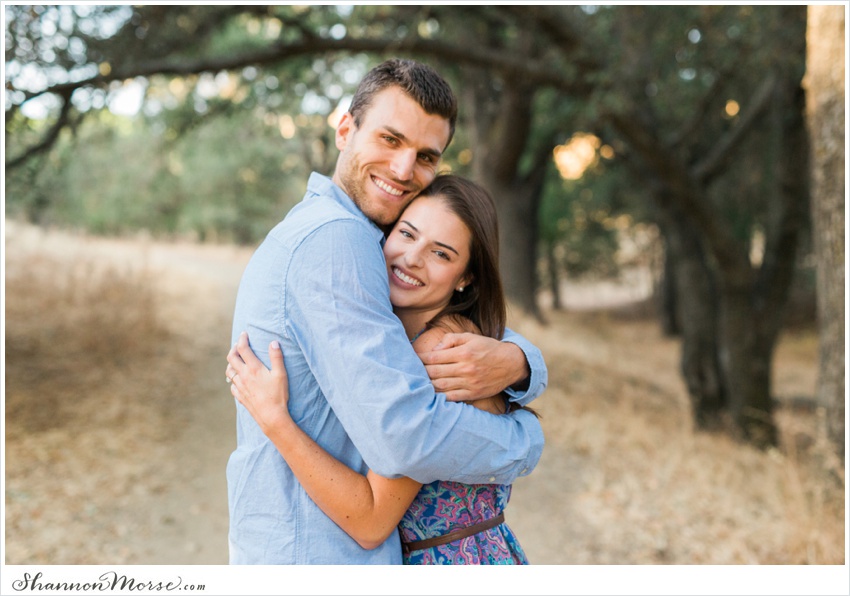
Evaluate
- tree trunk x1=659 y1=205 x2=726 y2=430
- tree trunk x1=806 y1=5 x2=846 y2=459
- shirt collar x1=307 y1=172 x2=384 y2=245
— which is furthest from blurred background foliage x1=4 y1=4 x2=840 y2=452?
tree trunk x1=806 y1=5 x2=846 y2=459

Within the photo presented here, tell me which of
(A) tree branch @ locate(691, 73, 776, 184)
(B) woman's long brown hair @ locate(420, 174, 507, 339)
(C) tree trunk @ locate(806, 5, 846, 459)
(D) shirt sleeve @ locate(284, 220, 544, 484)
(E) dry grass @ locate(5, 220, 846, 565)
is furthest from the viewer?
(A) tree branch @ locate(691, 73, 776, 184)

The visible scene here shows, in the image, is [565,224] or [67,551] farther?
[565,224]

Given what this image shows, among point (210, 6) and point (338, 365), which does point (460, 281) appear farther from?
point (210, 6)

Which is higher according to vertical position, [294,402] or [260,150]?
[260,150]

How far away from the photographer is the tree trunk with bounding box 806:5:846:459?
4.10 meters

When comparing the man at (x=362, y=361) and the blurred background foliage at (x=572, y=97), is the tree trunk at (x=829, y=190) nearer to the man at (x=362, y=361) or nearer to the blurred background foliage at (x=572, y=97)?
the blurred background foliage at (x=572, y=97)

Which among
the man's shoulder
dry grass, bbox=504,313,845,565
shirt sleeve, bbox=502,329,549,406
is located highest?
the man's shoulder

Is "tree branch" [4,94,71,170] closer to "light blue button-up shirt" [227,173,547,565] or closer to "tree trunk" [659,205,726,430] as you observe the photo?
"light blue button-up shirt" [227,173,547,565]

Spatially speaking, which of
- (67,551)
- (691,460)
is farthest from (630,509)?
(67,551)

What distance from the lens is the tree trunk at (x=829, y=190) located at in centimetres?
410

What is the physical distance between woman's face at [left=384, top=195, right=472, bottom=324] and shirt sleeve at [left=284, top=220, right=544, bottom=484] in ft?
0.87

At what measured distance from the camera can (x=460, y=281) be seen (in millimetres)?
2064

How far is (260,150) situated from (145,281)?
12783 mm

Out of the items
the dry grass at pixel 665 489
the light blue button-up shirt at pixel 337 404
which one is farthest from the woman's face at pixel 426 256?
the dry grass at pixel 665 489
